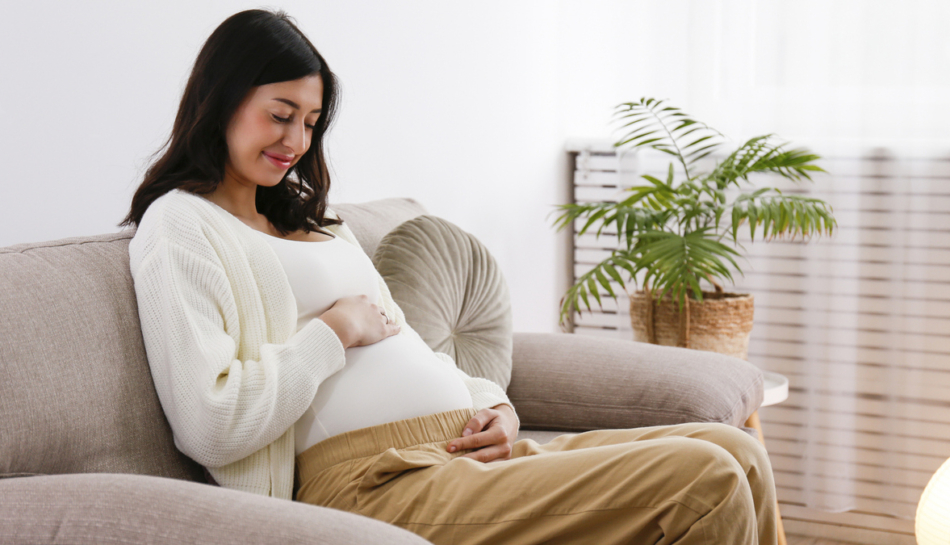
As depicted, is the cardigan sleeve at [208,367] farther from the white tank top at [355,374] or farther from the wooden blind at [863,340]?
the wooden blind at [863,340]

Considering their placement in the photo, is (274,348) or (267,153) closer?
(274,348)

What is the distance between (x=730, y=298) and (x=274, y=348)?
152cm

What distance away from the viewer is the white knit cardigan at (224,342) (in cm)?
100

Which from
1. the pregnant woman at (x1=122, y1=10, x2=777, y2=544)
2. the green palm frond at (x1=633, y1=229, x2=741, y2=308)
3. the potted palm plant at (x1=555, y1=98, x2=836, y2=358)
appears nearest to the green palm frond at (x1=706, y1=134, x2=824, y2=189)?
the potted palm plant at (x1=555, y1=98, x2=836, y2=358)

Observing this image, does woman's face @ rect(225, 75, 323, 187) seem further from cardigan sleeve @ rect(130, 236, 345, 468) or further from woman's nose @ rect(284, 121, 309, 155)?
cardigan sleeve @ rect(130, 236, 345, 468)

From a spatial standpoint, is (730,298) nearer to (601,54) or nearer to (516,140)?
(516,140)

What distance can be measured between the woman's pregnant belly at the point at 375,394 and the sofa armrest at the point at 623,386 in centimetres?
50

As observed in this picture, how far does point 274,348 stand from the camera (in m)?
1.10

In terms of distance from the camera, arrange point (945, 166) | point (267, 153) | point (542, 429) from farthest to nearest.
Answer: point (945, 166) → point (542, 429) → point (267, 153)

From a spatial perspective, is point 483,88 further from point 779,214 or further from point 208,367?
point 208,367

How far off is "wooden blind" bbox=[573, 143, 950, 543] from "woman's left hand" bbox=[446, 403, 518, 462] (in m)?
1.29

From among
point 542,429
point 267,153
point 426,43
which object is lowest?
point 542,429

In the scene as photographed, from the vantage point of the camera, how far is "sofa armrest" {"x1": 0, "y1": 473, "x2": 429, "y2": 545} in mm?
715

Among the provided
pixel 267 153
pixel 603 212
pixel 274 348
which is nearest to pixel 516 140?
pixel 603 212
